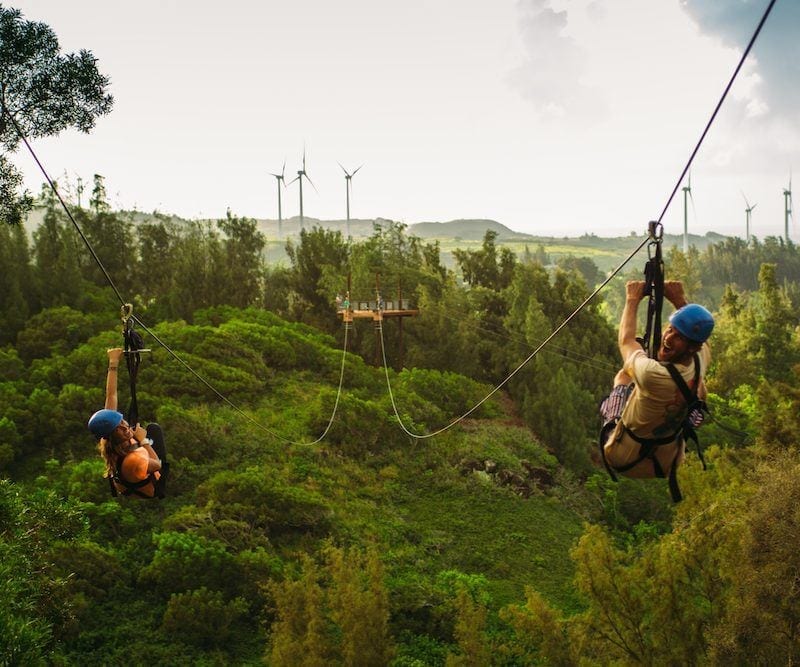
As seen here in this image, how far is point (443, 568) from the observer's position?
1720 centimetres

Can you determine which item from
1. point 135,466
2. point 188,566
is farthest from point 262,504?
point 135,466

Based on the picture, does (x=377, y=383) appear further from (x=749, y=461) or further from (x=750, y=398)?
(x=750, y=398)

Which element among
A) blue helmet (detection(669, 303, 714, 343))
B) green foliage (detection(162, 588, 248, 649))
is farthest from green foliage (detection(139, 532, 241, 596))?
blue helmet (detection(669, 303, 714, 343))

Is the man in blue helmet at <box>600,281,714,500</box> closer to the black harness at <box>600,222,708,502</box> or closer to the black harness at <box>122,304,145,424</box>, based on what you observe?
the black harness at <box>600,222,708,502</box>

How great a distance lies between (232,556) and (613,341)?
1089 inches

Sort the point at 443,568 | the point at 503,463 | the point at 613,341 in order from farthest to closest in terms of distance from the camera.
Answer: the point at 613,341 → the point at 503,463 → the point at 443,568

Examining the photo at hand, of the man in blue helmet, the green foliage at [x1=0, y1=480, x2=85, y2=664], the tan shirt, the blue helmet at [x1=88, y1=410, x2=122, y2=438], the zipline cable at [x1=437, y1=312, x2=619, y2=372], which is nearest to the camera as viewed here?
Result: the man in blue helmet

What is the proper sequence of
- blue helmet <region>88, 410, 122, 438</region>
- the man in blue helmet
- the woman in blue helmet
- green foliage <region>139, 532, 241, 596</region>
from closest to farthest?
the man in blue helmet
blue helmet <region>88, 410, 122, 438</region>
the woman in blue helmet
green foliage <region>139, 532, 241, 596</region>

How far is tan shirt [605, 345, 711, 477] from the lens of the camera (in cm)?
421

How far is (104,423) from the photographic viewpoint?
6285mm

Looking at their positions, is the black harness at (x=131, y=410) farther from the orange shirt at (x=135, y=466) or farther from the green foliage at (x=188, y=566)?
the green foliage at (x=188, y=566)

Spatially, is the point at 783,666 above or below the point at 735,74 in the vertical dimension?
below

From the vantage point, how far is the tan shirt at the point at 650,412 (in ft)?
13.8

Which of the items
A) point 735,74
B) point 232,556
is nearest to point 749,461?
point 232,556
